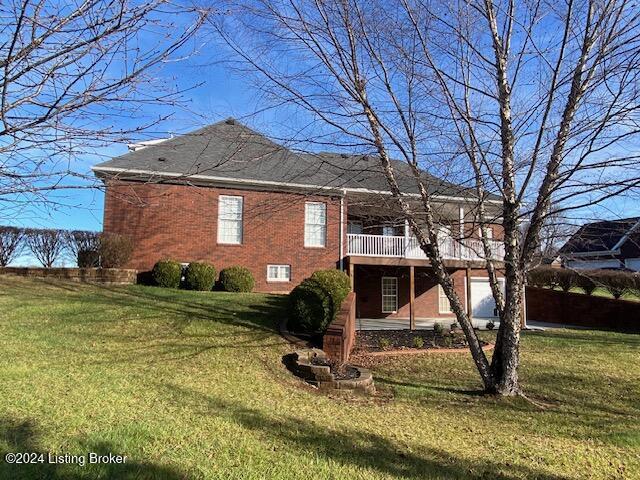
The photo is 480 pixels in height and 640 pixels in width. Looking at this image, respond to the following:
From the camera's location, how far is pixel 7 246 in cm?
1603

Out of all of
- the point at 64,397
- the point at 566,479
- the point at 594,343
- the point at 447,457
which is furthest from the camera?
the point at 594,343

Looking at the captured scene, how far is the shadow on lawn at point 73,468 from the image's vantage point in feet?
11.7

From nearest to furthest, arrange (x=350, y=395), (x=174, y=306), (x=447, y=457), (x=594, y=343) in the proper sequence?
(x=447, y=457)
(x=350, y=395)
(x=174, y=306)
(x=594, y=343)

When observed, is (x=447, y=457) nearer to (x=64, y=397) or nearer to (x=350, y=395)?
(x=350, y=395)

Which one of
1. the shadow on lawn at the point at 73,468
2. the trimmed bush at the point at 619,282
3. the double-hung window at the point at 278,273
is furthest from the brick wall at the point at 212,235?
the shadow on lawn at the point at 73,468

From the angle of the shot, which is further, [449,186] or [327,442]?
[449,186]

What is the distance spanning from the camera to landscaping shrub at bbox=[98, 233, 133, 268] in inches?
626

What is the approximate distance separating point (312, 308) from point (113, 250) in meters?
8.76

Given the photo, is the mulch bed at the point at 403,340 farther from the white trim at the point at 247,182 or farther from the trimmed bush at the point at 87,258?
the trimmed bush at the point at 87,258

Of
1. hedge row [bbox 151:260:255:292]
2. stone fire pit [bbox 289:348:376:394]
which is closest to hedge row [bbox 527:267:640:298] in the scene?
hedge row [bbox 151:260:255:292]

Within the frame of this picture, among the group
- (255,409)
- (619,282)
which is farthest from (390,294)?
(255,409)

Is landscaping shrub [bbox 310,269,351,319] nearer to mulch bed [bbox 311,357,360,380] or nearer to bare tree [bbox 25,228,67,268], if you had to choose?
mulch bed [bbox 311,357,360,380]

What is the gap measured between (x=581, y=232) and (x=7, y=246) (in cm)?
1641

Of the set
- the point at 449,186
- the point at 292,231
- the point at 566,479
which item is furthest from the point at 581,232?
the point at 292,231
